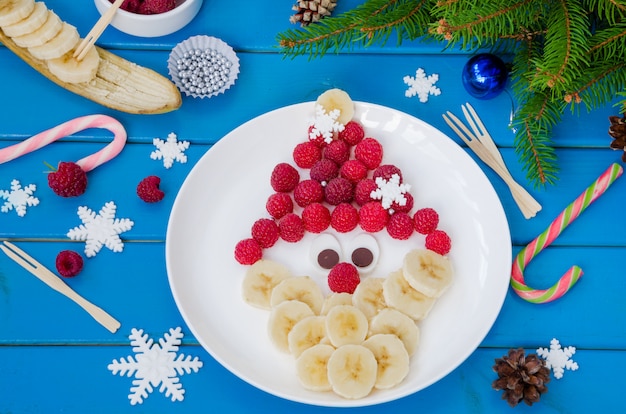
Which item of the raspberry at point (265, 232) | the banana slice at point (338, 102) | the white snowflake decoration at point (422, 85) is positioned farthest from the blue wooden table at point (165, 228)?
the raspberry at point (265, 232)

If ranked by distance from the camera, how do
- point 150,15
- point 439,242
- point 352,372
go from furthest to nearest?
1. point 150,15
2. point 439,242
3. point 352,372

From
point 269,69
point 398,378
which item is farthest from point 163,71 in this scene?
point 398,378

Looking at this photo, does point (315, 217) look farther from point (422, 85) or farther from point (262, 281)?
point (422, 85)

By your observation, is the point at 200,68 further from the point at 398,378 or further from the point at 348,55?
the point at 398,378

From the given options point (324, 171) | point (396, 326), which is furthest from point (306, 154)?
point (396, 326)

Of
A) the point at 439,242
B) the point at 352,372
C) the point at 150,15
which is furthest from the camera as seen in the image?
the point at 150,15
